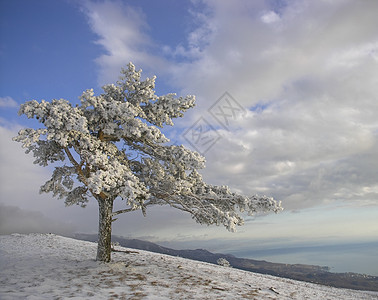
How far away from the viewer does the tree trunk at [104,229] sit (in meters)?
15.6

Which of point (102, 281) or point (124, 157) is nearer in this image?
point (102, 281)

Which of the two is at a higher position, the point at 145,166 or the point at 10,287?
the point at 145,166

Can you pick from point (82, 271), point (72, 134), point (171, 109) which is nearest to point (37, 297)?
point (82, 271)

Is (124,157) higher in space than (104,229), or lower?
higher

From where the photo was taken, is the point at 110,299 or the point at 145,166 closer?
the point at 110,299

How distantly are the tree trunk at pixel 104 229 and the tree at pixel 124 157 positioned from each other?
0.05 meters

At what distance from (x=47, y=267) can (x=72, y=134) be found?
288 inches

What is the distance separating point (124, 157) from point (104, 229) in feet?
14.1

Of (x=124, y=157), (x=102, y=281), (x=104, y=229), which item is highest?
(x=124, y=157)

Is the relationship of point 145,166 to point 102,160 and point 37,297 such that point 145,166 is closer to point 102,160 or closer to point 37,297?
point 102,160

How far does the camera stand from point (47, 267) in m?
14.6

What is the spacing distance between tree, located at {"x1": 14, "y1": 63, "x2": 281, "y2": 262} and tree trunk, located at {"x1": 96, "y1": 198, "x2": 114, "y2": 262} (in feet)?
0.18

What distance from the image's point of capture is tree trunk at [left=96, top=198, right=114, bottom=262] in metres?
15.6

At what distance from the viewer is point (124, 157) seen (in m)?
16.7
